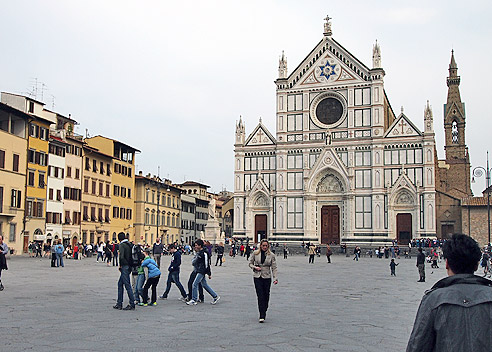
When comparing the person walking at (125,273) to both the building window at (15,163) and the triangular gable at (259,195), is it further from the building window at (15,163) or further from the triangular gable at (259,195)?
the triangular gable at (259,195)

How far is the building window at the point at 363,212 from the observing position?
56562 millimetres

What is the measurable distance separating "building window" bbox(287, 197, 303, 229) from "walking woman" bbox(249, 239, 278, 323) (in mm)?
47636

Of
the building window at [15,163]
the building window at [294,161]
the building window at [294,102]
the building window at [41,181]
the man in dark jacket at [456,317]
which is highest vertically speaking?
Result: the building window at [294,102]

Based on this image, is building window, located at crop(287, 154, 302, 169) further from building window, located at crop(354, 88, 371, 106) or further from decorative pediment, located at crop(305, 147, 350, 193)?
building window, located at crop(354, 88, 371, 106)

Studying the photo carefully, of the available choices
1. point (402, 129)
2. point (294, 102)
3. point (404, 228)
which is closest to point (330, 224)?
point (404, 228)

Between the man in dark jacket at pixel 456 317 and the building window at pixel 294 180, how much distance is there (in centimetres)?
5628

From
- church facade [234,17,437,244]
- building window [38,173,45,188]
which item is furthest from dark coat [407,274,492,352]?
church facade [234,17,437,244]

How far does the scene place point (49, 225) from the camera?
46.4 m

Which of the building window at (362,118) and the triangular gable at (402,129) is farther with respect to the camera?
the building window at (362,118)

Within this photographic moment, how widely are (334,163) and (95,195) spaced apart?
25.1 meters

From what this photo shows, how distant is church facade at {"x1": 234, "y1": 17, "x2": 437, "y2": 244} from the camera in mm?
55500

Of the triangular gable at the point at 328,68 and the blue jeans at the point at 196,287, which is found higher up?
the triangular gable at the point at 328,68

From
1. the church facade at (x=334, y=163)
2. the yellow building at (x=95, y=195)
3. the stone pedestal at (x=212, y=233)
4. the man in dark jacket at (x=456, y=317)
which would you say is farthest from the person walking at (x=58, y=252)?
the church facade at (x=334, y=163)

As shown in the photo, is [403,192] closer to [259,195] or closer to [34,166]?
[259,195]
